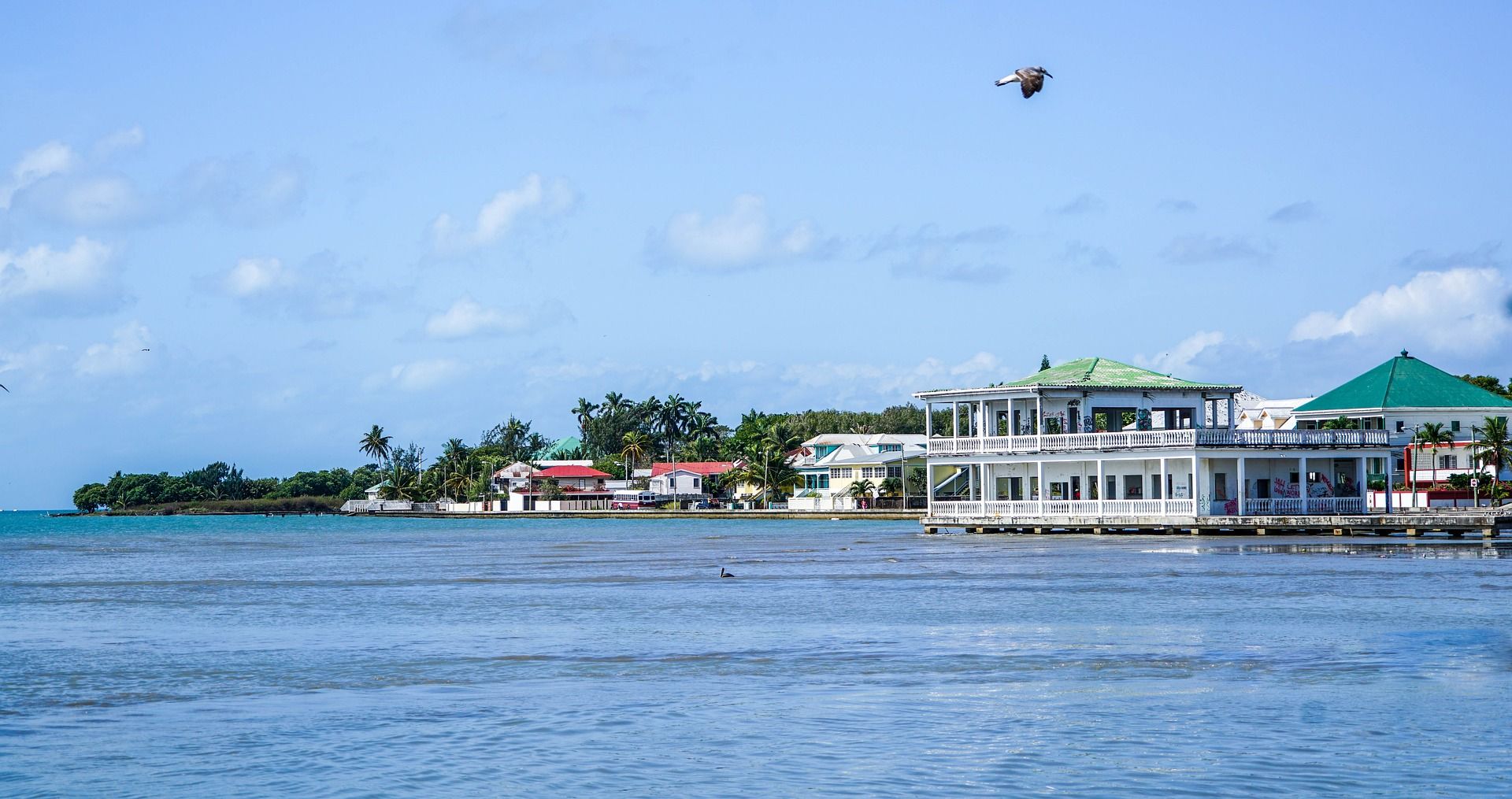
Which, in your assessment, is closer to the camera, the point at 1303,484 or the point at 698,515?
the point at 1303,484

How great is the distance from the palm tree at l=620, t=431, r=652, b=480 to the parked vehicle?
1616cm

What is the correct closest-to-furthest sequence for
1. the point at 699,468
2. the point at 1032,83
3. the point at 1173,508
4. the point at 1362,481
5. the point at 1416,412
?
the point at 1032,83 < the point at 1173,508 < the point at 1362,481 < the point at 1416,412 < the point at 699,468

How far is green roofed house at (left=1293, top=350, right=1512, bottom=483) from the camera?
77438 mm

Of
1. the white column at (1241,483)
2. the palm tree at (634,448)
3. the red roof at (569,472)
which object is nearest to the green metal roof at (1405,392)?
the white column at (1241,483)

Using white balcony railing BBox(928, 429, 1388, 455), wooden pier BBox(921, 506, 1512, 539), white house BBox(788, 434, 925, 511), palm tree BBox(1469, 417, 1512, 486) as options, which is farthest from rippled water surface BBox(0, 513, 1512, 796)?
white house BBox(788, 434, 925, 511)

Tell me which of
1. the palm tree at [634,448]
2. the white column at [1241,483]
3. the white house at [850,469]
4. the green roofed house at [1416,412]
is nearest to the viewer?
the white column at [1241,483]

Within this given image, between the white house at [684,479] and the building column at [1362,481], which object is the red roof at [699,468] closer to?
the white house at [684,479]

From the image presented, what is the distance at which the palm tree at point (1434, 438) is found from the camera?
7369 centimetres

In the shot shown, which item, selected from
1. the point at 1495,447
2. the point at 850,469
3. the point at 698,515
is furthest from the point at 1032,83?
the point at 698,515

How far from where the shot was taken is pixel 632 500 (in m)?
139

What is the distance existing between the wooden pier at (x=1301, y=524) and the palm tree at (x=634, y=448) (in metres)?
99.9

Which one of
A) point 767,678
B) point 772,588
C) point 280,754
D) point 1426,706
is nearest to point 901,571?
point 772,588

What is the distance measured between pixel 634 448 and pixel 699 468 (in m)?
19.8

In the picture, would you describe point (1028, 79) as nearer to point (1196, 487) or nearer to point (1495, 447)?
point (1196, 487)
